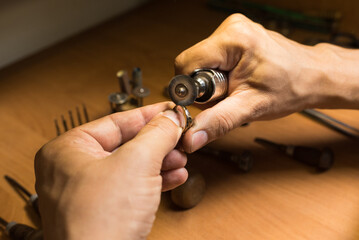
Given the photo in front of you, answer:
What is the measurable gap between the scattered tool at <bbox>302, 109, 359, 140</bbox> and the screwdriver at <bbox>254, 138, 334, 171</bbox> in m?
0.12

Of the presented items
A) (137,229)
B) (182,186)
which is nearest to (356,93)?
(182,186)

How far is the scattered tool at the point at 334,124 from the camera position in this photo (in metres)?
0.76

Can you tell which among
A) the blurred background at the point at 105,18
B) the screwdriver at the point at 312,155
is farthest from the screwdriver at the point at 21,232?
the blurred background at the point at 105,18

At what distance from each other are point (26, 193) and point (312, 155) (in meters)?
0.58

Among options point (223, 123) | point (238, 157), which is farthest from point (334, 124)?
point (223, 123)

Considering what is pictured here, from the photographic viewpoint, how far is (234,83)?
1.96 feet

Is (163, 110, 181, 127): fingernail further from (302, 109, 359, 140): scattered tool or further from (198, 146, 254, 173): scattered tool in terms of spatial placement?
(302, 109, 359, 140): scattered tool

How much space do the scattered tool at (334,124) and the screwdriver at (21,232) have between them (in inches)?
26.0

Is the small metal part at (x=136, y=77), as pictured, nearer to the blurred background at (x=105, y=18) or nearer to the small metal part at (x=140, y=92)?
the small metal part at (x=140, y=92)

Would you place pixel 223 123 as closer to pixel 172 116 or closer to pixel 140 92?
pixel 172 116

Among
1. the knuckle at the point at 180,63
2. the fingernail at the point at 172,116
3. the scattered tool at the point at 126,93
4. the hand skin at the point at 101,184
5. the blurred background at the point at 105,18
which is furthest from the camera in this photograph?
the blurred background at the point at 105,18

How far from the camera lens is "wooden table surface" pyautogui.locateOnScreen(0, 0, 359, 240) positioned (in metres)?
0.59

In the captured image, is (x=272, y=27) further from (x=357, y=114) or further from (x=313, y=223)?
(x=313, y=223)

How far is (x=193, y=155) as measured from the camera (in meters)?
0.71
